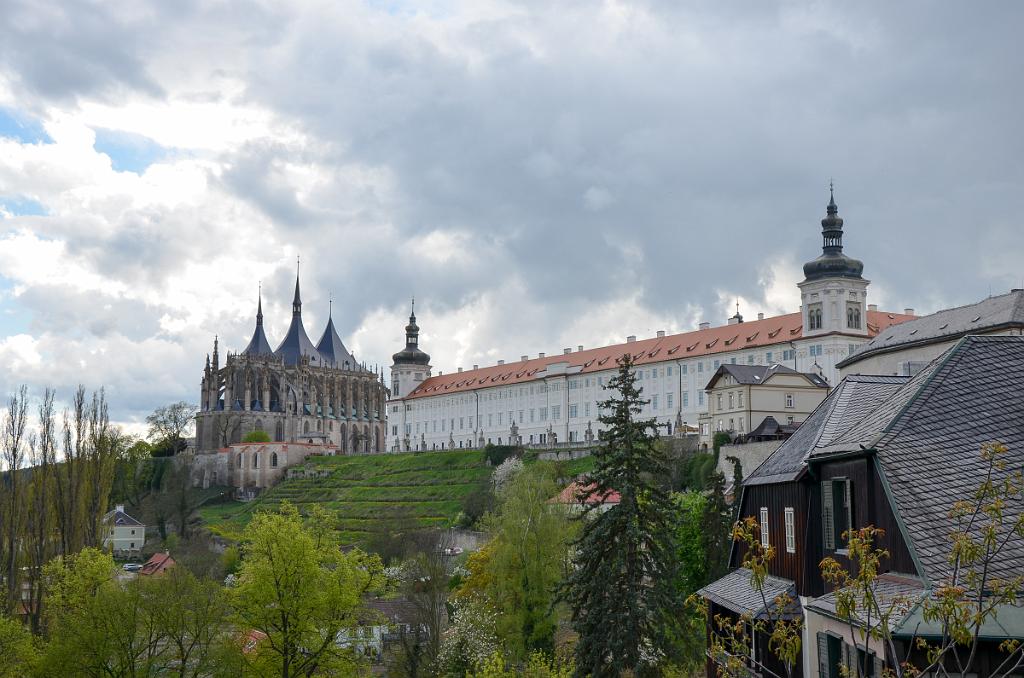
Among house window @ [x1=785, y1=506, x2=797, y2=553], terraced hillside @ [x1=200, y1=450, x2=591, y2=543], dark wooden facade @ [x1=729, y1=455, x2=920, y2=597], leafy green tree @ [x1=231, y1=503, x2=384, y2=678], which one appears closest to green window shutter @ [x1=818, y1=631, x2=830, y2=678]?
dark wooden facade @ [x1=729, y1=455, x2=920, y2=597]

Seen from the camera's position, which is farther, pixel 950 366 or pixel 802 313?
pixel 802 313

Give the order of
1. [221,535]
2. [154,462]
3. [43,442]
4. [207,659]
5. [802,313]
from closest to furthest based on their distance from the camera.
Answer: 1. [207,659]
2. [43,442]
3. [802,313]
4. [221,535]
5. [154,462]

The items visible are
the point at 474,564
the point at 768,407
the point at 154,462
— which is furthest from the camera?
the point at 154,462

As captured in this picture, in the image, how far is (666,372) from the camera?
92.1 meters

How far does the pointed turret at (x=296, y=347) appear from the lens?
5891 inches

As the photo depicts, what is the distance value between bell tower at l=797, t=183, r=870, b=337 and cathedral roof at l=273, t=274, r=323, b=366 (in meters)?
83.6

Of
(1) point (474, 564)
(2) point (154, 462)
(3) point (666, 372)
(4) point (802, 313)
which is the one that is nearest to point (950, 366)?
(1) point (474, 564)

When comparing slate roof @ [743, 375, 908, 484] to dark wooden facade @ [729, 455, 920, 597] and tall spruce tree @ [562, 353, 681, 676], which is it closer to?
dark wooden facade @ [729, 455, 920, 597]

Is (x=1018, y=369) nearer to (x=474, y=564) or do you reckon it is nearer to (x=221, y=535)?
(x=474, y=564)

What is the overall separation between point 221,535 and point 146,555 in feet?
24.2

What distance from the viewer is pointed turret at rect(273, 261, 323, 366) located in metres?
150

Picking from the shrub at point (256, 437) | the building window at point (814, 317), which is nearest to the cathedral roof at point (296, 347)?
the shrub at point (256, 437)

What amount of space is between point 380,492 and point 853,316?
42572 millimetres

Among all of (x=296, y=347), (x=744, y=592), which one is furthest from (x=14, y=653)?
(x=296, y=347)
